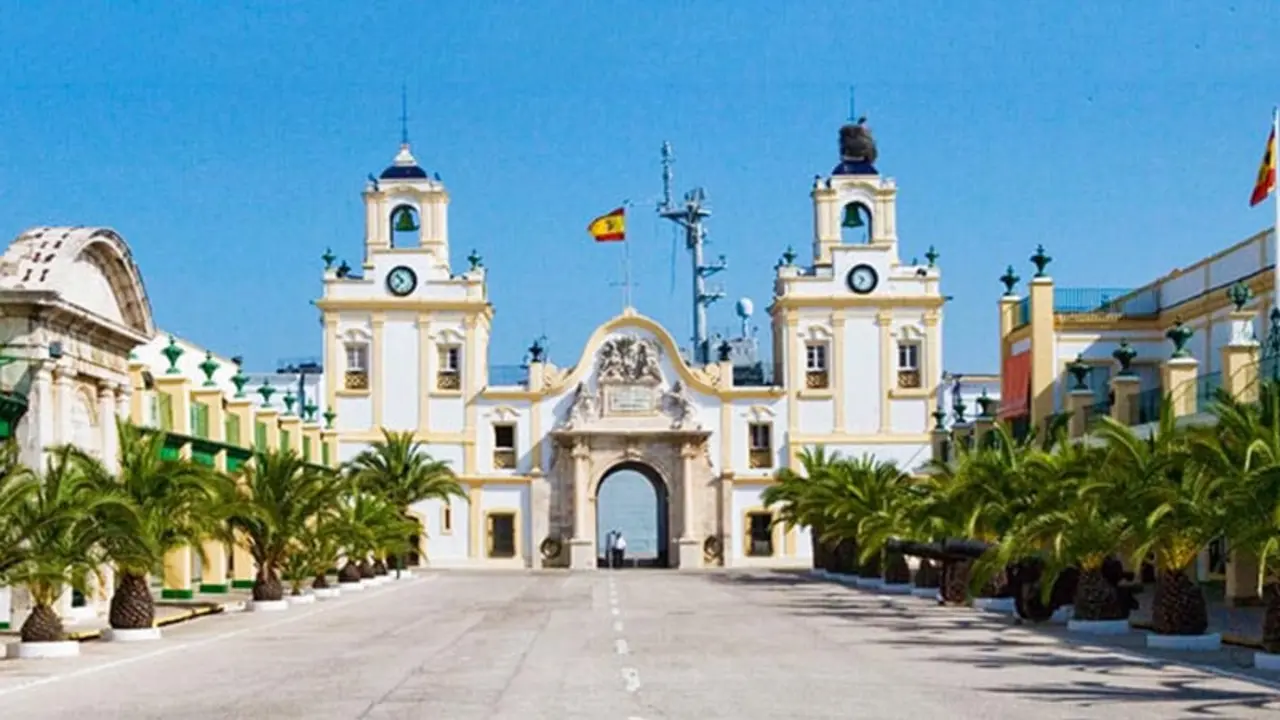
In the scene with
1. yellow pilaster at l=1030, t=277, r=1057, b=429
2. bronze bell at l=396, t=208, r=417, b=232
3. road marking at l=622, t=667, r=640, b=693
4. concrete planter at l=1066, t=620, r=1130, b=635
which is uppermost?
bronze bell at l=396, t=208, r=417, b=232

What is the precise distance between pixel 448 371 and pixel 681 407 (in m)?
8.99

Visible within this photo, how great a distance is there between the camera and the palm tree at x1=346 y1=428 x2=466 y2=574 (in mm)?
69938

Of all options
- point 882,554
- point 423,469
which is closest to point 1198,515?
point 882,554

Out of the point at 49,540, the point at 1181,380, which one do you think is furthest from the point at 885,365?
the point at 49,540

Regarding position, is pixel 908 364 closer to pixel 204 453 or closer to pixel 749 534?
pixel 749 534

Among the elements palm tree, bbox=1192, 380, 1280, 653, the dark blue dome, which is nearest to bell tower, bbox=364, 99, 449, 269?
the dark blue dome

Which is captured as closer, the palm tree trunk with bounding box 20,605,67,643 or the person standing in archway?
the palm tree trunk with bounding box 20,605,67,643

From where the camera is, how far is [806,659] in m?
26.3

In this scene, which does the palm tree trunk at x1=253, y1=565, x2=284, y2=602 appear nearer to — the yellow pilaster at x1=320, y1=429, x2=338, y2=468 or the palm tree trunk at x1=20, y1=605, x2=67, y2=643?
the palm tree trunk at x1=20, y1=605, x2=67, y2=643

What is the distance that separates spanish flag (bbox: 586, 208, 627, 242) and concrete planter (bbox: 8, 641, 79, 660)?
56.2m

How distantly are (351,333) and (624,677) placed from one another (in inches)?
2251

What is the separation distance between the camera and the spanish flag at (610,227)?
8431 centimetres

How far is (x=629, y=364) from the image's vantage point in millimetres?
79000

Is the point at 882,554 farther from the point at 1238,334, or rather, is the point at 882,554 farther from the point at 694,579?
the point at 1238,334
